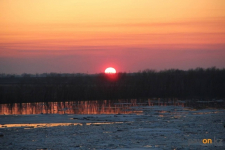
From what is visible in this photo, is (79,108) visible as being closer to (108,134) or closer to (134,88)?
(108,134)

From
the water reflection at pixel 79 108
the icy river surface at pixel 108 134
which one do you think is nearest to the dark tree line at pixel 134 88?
the water reflection at pixel 79 108

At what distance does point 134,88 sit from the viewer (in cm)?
4509

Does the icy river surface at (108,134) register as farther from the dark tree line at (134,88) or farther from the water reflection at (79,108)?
the dark tree line at (134,88)

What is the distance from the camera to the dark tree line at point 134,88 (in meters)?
38.8

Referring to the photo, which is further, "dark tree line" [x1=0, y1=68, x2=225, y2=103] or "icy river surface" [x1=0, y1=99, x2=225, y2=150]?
"dark tree line" [x1=0, y1=68, x2=225, y2=103]

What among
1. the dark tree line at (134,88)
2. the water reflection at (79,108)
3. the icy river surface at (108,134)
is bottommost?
the icy river surface at (108,134)

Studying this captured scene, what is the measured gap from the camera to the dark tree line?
127ft

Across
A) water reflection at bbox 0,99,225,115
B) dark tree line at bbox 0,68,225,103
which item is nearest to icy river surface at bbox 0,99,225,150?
A: water reflection at bbox 0,99,225,115

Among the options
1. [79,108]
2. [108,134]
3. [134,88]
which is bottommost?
[108,134]

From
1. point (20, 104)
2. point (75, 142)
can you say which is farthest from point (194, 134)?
point (20, 104)

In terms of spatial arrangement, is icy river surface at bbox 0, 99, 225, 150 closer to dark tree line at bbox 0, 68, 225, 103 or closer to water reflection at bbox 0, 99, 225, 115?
water reflection at bbox 0, 99, 225, 115

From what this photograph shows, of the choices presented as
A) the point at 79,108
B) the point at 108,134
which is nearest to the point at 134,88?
the point at 79,108

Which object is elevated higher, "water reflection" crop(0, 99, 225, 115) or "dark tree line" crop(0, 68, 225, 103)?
"dark tree line" crop(0, 68, 225, 103)

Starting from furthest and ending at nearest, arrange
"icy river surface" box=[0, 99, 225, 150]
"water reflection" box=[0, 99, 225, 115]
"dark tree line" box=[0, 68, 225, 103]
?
"dark tree line" box=[0, 68, 225, 103]
"water reflection" box=[0, 99, 225, 115]
"icy river surface" box=[0, 99, 225, 150]
